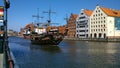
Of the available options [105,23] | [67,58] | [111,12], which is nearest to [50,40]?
[67,58]

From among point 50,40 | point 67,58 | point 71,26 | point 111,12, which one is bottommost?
point 67,58

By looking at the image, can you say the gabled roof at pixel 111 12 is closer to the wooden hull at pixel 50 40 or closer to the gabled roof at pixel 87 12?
the gabled roof at pixel 87 12

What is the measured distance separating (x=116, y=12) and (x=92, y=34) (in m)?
19.3

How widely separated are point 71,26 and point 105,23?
39057 millimetres

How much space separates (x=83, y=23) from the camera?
156 meters

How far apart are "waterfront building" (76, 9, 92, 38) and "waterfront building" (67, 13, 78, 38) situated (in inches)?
191

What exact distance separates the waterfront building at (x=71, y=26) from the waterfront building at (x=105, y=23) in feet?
69.0

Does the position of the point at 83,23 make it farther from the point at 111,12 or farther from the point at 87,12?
the point at 111,12

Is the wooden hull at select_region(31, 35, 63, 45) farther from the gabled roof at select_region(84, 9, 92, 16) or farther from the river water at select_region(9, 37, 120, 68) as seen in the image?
the gabled roof at select_region(84, 9, 92, 16)

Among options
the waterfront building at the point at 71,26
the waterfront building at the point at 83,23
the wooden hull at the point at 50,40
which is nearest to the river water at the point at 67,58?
the wooden hull at the point at 50,40

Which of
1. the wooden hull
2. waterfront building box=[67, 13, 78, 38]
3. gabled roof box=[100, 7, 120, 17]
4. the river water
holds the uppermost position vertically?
gabled roof box=[100, 7, 120, 17]

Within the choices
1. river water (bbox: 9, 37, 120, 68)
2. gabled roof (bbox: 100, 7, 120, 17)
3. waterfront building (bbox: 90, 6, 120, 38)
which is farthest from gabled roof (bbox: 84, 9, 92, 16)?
river water (bbox: 9, 37, 120, 68)

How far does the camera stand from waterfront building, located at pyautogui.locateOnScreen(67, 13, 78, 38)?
549 feet

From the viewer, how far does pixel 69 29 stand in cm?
17375
